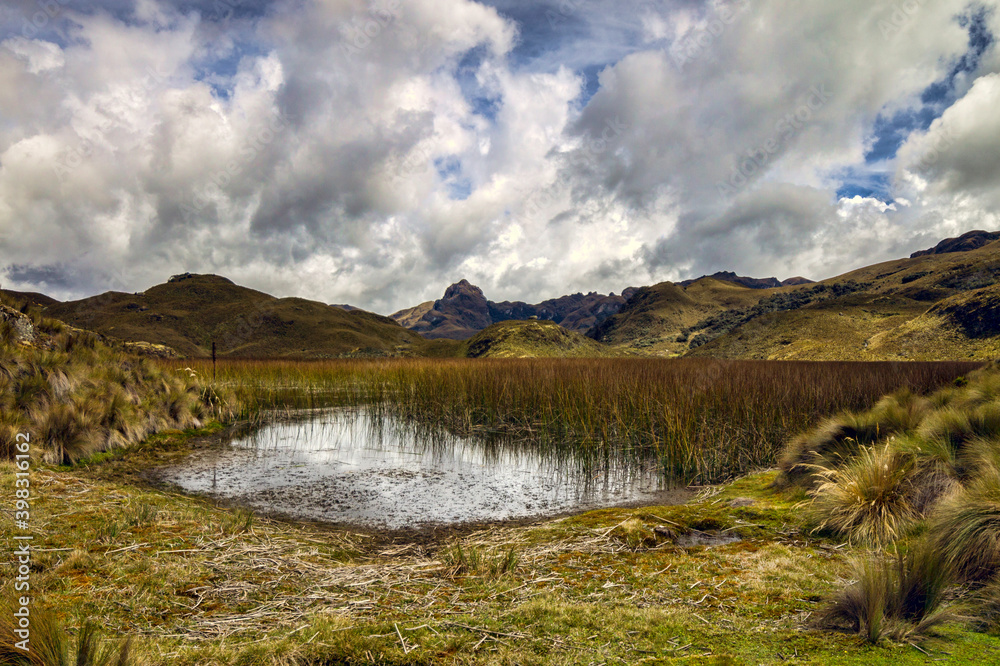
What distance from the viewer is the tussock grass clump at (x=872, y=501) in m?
3.30

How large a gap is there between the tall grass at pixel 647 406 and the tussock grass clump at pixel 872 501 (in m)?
4.07

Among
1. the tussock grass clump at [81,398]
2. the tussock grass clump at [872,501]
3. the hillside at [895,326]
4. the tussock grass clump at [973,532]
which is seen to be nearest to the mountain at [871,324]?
the hillside at [895,326]

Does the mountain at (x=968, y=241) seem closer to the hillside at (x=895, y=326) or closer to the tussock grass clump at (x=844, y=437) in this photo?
the hillside at (x=895, y=326)

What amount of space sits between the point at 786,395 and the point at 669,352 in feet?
226

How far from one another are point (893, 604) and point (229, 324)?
352 feet

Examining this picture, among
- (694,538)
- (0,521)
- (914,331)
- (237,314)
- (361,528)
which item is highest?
(237,314)

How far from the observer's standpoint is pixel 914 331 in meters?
42.6

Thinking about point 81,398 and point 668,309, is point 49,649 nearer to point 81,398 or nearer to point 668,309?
point 81,398

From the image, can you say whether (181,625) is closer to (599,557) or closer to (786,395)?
(599,557)

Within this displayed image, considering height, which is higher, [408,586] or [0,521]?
[0,521]

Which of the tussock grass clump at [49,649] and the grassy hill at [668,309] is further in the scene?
the grassy hill at [668,309]

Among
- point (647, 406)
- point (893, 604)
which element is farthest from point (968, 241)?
point (893, 604)

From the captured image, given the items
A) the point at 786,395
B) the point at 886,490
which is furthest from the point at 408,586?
the point at 786,395

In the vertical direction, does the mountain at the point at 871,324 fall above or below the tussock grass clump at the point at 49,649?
above
